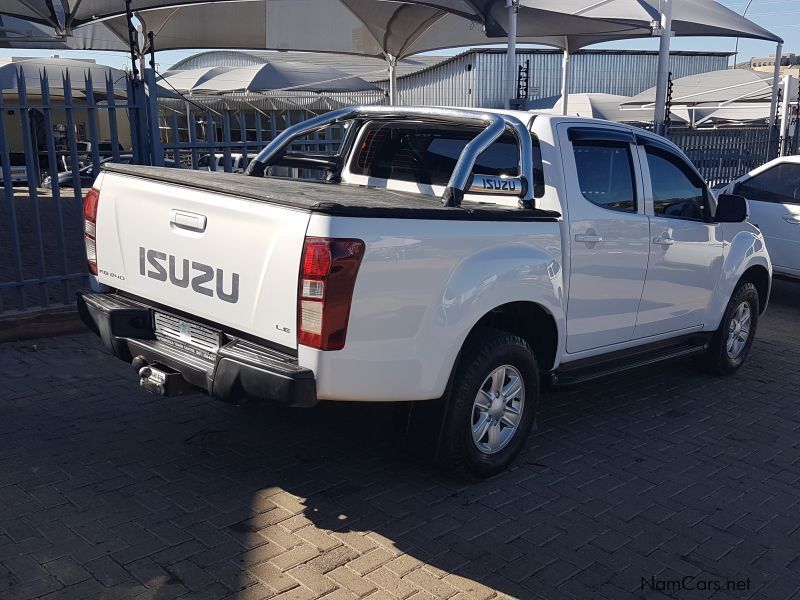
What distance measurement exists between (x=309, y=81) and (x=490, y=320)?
2071 centimetres

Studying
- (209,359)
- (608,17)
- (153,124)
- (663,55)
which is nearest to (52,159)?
(153,124)

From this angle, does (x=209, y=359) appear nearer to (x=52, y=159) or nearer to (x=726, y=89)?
(x=52, y=159)

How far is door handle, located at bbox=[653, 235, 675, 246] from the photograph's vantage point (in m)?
5.36

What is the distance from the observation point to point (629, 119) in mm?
20906

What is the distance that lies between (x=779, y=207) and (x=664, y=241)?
14.7ft

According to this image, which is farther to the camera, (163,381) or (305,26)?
(305,26)

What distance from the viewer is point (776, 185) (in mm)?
9406

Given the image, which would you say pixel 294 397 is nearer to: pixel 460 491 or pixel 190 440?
pixel 460 491

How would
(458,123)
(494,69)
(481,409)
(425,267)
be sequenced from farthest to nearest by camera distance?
(494,69) < (458,123) < (481,409) < (425,267)

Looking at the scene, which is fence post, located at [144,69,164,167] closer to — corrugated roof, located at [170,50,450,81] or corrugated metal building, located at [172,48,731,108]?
corrugated roof, located at [170,50,450,81]

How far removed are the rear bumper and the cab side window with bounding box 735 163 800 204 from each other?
7425 millimetres

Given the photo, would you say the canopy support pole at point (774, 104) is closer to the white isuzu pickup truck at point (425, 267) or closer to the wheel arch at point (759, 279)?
the wheel arch at point (759, 279)

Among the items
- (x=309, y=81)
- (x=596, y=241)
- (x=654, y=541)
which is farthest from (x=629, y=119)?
(x=654, y=541)

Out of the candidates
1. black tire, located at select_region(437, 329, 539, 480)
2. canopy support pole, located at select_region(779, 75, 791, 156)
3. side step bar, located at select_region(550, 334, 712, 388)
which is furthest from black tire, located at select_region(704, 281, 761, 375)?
canopy support pole, located at select_region(779, 75, 791, 156)
